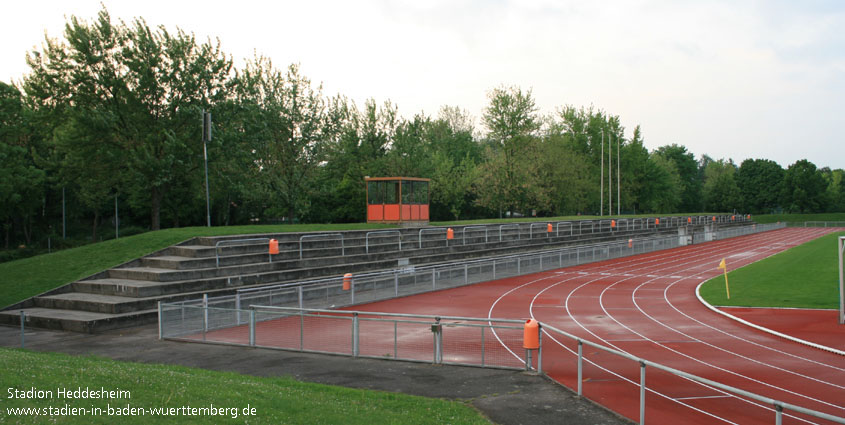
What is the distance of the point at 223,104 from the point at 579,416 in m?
32.1

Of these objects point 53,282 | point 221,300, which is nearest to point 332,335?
point 221,300

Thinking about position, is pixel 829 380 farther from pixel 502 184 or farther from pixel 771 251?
pixel 502 184

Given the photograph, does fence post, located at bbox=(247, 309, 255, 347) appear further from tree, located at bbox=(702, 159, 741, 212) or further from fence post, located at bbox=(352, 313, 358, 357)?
tree, located at bbox=(702, 159, 741, 212)

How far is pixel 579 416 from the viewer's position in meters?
8.73

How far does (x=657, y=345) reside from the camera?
588 inches

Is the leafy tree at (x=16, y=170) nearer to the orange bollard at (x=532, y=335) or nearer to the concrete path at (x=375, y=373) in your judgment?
the concrete path at (x=375, y=373)

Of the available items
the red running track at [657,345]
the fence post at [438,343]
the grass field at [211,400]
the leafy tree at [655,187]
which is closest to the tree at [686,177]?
the leafy tree at [655,187]

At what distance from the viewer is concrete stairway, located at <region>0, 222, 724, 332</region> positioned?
17.7 meters

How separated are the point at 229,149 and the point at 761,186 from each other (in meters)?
109

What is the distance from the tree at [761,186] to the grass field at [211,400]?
11883 cm

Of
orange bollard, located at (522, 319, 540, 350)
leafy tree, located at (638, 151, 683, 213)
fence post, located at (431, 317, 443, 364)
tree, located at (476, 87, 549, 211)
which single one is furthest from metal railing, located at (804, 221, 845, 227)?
fence post, located at (431, 317, 443, 364)

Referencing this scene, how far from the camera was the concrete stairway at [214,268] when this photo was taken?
58.1 ft

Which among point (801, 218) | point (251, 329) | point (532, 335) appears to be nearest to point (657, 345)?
point (532, 335)

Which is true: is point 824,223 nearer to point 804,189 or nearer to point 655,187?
Result: point 804,189
